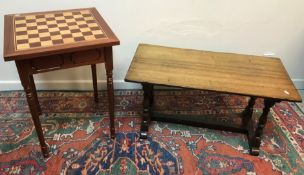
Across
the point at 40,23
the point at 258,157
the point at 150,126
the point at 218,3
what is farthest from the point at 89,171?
the point at 218,3

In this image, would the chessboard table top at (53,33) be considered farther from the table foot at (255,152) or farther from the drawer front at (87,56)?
the table foot at (255,152)

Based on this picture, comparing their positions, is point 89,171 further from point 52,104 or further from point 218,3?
point 218,3

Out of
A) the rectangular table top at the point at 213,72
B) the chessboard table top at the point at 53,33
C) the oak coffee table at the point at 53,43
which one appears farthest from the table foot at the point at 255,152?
the chessboard table top at the point at 53,33

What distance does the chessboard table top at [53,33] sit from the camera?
136 centimetres

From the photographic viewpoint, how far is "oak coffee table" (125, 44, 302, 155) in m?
1.68

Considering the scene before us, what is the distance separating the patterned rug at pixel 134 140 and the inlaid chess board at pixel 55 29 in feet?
2.64

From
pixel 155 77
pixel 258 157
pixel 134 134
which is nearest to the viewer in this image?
pixel 155 77

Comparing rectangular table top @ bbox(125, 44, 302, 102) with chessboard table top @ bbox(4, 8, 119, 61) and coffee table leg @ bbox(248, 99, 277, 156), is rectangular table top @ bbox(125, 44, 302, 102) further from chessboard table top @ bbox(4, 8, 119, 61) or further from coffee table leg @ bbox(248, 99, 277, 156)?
chessboard table top @ bbox(4, 8, 119, 61)

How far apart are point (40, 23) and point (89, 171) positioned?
3.17 ft

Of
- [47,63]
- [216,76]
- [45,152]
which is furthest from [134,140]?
[47,63]

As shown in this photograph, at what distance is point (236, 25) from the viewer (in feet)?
7.18

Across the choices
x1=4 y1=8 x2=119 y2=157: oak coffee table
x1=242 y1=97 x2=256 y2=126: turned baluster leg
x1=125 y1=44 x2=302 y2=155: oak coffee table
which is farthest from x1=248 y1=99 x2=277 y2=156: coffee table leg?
x1=4 y1=8 x2=119 y2=157: oak coffee table

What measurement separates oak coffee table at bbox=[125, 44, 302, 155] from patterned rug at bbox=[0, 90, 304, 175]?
0.33 feet

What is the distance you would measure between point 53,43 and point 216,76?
3.35 feet
